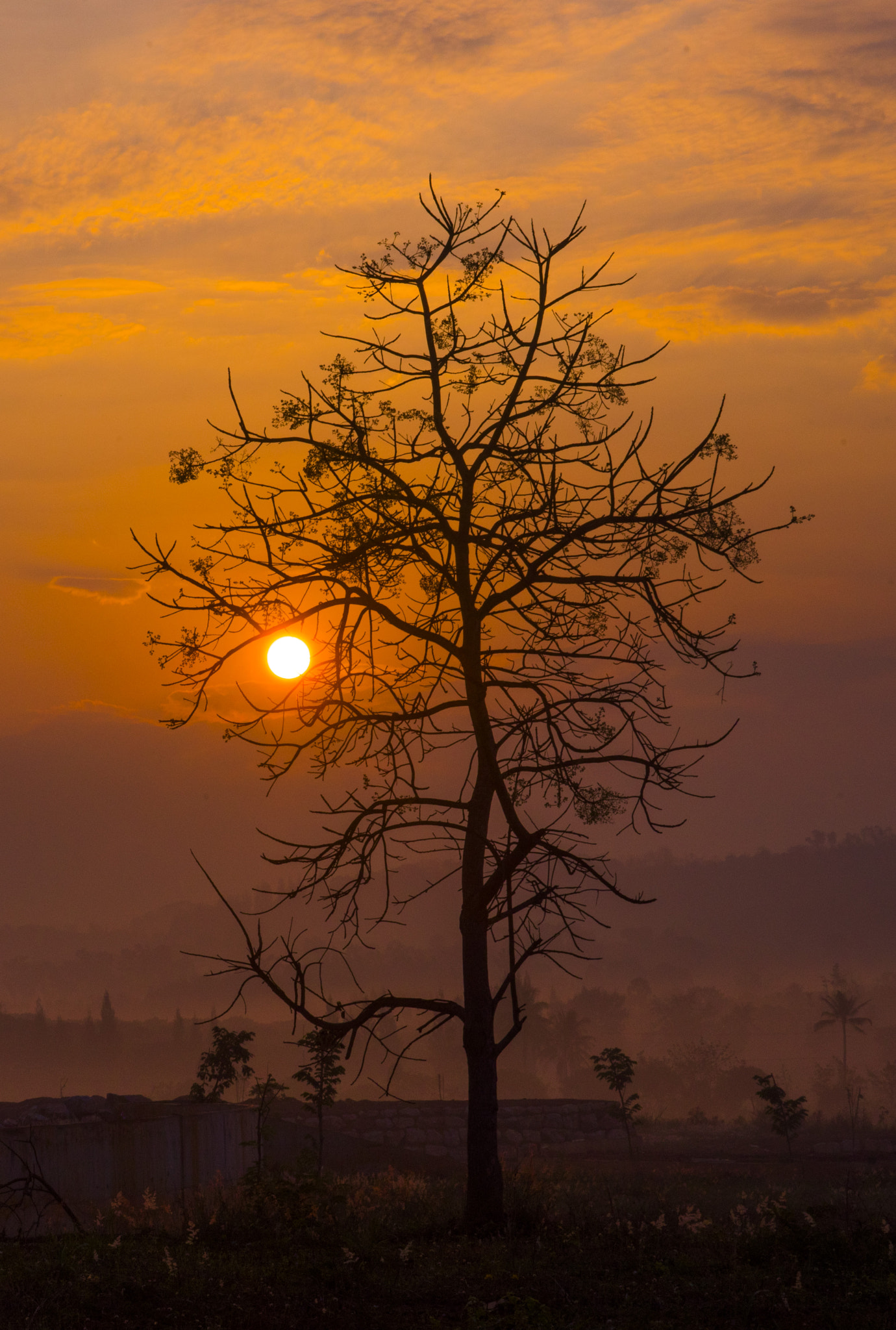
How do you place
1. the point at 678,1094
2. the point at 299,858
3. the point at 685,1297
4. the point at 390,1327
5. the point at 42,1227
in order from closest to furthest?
1. the point at 390,1327
2. the point at 685,1297
3. the point at 299,858
4. the point at 42,1227
5. the point at 678,1094

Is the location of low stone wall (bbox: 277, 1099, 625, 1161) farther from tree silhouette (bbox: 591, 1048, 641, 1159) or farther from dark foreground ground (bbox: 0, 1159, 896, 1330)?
dark foreground ground (bbox: 0, 1159, 896, 1330)

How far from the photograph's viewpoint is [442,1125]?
34.3 metres

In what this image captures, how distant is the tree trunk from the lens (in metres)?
9.84

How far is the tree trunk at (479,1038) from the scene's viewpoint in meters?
9.84

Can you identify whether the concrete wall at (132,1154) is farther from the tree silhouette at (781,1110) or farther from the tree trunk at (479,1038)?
the tree silhouette at (781,1110)

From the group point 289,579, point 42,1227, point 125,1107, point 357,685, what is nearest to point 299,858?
point 357,685

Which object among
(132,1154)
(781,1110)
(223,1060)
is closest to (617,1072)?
(781,1110)

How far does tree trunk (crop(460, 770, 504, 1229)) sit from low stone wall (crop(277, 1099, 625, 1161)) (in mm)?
23301

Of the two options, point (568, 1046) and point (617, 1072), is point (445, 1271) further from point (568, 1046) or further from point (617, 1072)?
point (568, 1046)

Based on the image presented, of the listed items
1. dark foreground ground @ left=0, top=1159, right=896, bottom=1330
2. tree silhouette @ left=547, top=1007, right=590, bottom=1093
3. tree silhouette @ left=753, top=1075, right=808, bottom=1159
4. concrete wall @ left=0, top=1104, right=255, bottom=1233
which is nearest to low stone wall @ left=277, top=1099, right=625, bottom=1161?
tree silhouette @ left=753, top=1075, right=808, bottom=1159

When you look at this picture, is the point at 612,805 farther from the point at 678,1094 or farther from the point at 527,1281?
the point at 678,1094

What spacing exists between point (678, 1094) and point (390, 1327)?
15942 cm

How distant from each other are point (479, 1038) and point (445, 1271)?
93.3 inches

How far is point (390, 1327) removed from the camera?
6855mm
